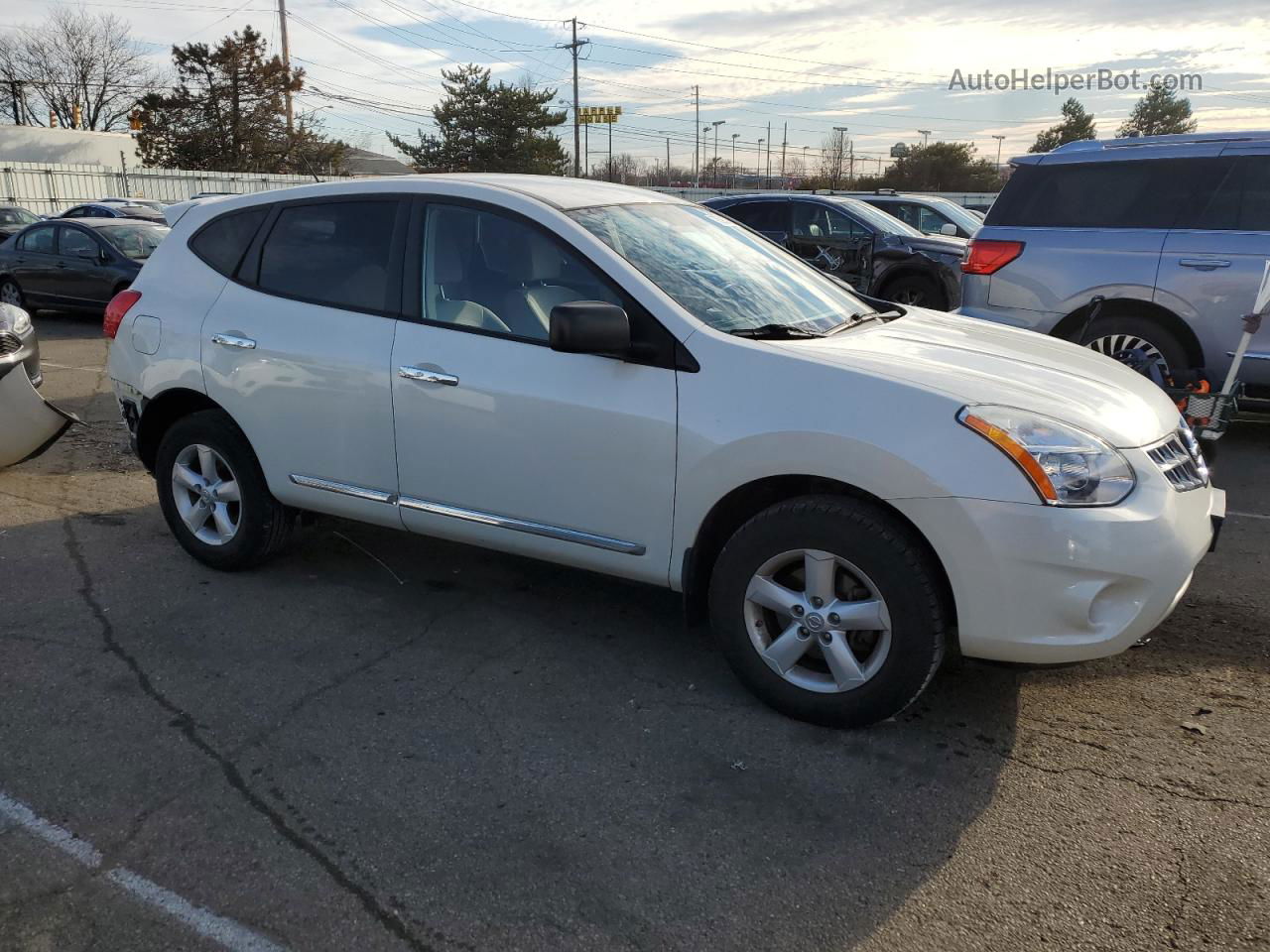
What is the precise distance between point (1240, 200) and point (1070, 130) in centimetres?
5973

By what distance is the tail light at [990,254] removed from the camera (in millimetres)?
7203

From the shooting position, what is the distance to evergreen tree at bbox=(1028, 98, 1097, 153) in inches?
2270

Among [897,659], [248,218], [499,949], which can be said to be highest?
[248,218]

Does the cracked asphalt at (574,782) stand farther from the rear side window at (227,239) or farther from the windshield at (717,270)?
the rear side window at (227,239)

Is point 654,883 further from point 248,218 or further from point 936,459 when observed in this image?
point 248,218

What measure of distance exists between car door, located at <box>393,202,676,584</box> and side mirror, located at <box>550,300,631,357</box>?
0.14 metres

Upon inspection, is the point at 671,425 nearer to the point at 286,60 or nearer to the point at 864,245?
the point at 864,245

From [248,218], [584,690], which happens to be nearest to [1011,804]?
[584,690]

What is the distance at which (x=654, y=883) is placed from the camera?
102 inches

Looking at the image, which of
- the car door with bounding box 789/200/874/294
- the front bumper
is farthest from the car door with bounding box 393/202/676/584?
the car door with bounding box 789/200/874/294

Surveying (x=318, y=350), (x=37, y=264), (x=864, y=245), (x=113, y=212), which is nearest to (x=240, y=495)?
(x=318, y=350)

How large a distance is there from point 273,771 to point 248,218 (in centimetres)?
264

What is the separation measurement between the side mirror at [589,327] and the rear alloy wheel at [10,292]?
1410 cm

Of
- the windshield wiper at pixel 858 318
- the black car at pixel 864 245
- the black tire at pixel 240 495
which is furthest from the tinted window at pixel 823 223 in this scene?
the black tire at pixel 240 495
